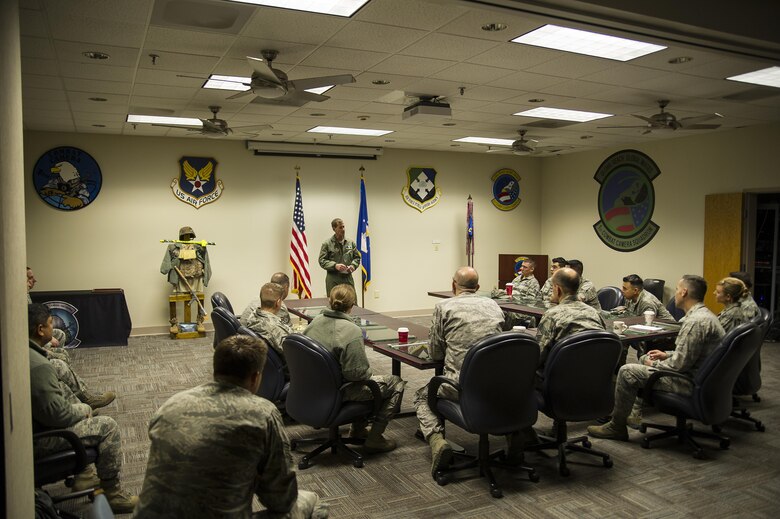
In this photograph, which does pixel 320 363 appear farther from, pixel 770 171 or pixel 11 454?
pixel 770 171

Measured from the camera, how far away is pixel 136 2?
11.7ft

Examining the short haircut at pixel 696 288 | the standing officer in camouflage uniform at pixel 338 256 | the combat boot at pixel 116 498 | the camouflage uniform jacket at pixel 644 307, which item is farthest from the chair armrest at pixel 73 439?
the standing officer in camouflage uniform at pixel 338 256

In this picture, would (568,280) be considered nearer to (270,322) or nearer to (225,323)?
(270,322)

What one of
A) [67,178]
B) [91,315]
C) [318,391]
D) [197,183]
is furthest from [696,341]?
[67,178]

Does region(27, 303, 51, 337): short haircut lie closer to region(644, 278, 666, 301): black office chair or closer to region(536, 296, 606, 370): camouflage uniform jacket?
region(536, 296, 606, 370): camouflage uniform jacket

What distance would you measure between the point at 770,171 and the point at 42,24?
27.3 feet

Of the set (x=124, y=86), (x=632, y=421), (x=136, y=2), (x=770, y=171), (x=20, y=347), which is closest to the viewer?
(x=20, y=347)

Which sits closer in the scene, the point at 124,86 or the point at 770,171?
the point at 124,86

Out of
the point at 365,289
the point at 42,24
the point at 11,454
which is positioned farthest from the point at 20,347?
the point at 365,289

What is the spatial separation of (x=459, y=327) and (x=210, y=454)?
215 cm

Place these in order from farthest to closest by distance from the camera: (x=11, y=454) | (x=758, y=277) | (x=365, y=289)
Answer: (x=365, y=289) → (x=758, y=277) → (x=11, y=454)

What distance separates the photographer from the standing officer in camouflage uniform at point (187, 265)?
27.7 feet

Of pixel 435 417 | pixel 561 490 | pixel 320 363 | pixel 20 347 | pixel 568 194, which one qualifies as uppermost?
pixel 568 194

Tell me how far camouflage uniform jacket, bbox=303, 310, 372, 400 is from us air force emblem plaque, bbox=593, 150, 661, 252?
7.28 metres
